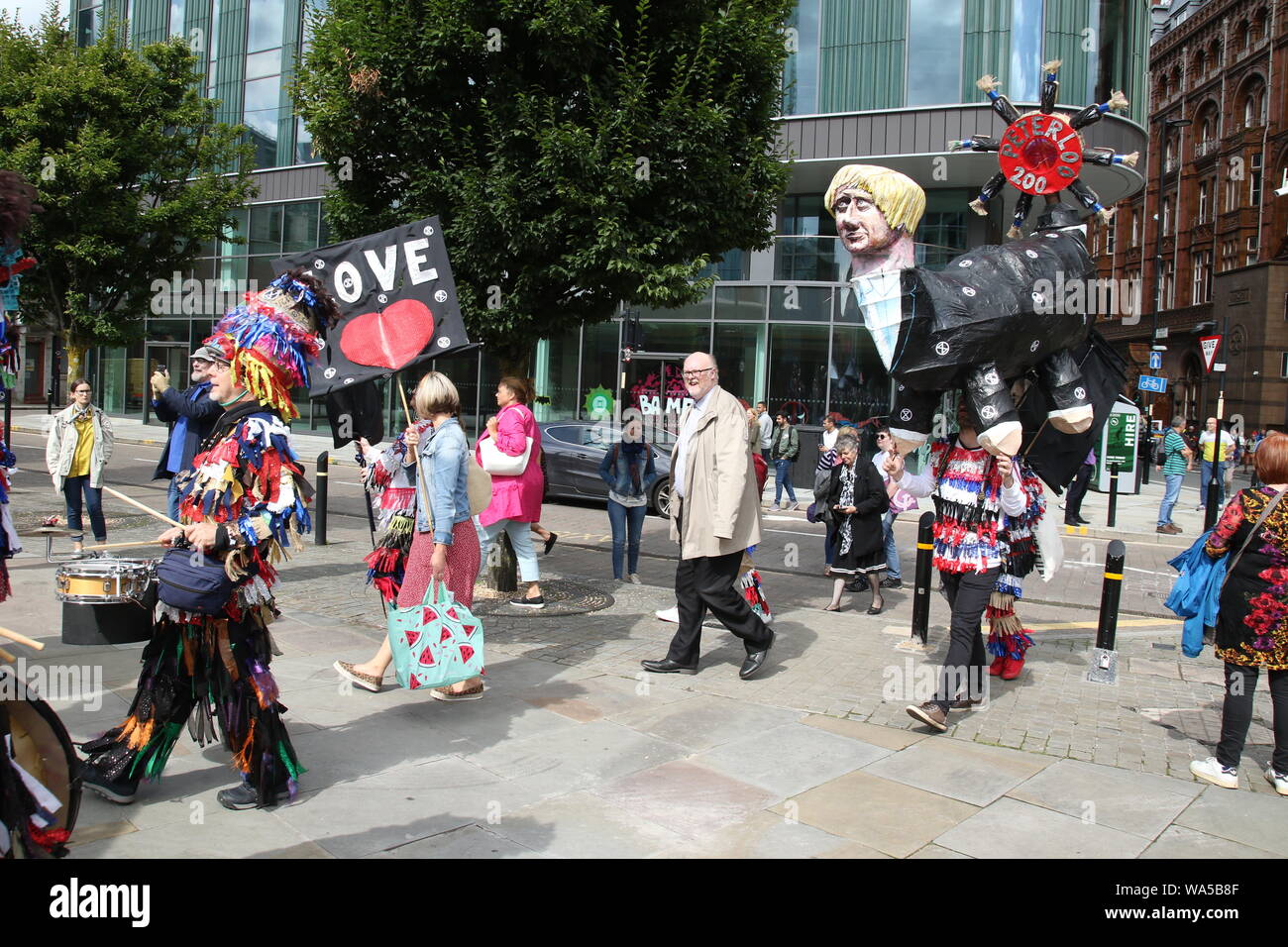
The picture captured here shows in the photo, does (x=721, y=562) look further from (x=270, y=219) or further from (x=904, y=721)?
(x=270, y=219)

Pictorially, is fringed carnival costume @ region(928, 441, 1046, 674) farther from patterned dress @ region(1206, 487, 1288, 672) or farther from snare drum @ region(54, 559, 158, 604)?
snare drum @ region(54, 559, 158, 604)

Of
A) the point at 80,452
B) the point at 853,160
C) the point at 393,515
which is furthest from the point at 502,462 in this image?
the point at 853,160

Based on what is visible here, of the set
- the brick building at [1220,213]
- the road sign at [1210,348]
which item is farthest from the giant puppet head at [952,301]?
the brick building at [1220,213]

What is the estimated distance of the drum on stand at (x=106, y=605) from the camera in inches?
173

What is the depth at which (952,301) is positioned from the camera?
5.12 metres

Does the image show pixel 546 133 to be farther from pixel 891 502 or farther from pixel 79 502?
pixel 79 502

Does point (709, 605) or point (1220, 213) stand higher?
point (1220, 213)

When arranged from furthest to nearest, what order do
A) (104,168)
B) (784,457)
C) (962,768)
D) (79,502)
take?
(784,457)
(104,168)
(79,502)
(962,768)

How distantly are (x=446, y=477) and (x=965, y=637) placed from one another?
117 inches

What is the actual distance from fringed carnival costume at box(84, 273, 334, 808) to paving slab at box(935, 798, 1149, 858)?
8.97ft

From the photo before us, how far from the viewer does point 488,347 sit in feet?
28.5

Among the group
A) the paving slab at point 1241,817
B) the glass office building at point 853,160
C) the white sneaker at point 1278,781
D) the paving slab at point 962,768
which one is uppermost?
the glass office building at point 853,160

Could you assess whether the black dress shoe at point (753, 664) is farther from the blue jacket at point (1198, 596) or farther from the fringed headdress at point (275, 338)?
the fringed headdress at point (275, 338)

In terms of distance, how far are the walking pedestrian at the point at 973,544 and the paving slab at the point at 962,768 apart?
0.19 m
